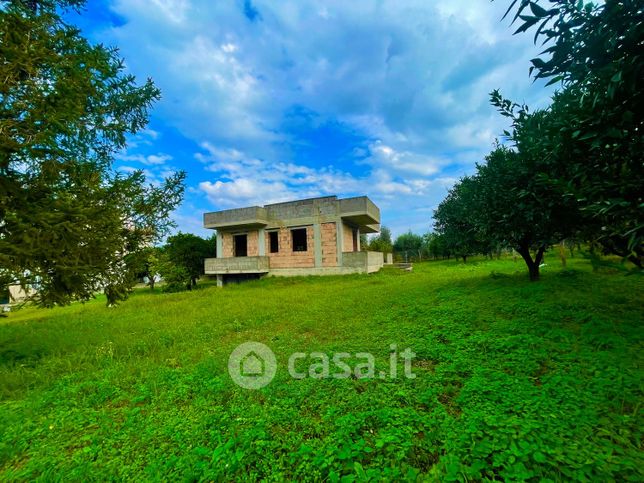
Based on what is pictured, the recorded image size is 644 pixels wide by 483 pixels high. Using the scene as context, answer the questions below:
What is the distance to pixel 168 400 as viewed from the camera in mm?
3373

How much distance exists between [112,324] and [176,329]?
3.23 m

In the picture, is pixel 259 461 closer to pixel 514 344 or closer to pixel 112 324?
pixel 514 344

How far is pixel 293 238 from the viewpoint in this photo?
1842 centimetres

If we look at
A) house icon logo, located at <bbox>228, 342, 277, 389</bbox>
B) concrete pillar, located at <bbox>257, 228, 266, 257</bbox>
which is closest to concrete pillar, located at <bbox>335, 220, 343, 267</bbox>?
concrete pillar, located at <bbox>257, 228, 266, 257</bbox>

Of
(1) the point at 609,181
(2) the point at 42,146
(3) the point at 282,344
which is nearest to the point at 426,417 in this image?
(1) the point at 609,181

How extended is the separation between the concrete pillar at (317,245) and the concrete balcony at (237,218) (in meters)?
3.69

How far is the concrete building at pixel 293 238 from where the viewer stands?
16.6m

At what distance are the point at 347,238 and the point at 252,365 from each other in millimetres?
14122

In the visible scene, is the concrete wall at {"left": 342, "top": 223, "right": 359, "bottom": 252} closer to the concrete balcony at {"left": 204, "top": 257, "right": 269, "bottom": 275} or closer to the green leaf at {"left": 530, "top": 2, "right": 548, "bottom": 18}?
the concrete balcony at {"left": 204, "top": 257, "right": 269, "bottom": 275}

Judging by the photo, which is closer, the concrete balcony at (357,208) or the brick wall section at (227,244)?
the concrete balcony at (357,208)

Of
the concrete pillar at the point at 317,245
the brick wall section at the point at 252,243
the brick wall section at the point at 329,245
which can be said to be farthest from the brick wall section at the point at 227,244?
the brick wall section at the point at 329,245

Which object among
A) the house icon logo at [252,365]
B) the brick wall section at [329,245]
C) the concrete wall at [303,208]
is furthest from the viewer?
the concrete wall at [303,208]

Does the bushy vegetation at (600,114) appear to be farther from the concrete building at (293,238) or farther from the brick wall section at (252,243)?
the brick wall section at (252,243)

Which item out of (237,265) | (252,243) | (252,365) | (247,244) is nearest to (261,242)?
(252,243)
